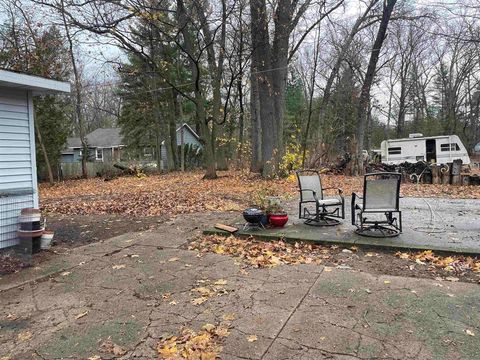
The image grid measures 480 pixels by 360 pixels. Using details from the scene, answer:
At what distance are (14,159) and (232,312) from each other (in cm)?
472

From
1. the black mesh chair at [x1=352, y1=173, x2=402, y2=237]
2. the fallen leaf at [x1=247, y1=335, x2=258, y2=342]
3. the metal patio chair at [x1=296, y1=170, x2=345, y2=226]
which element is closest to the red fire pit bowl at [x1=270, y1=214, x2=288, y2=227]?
the metal patio chair at [x1=296, y1=170, x2=345, y2=226]

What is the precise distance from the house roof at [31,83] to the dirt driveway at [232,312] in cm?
286

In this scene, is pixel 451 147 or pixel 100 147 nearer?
pixel 451 147

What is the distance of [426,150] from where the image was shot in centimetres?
2398

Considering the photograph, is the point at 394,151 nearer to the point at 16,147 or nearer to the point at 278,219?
the point at 278,219

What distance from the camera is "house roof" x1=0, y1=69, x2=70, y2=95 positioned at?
5582 mm

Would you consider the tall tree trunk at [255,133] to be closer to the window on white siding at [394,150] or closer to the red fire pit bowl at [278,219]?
the window on white siding at [394,150]

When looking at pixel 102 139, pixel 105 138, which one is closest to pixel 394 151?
pixel 105 138

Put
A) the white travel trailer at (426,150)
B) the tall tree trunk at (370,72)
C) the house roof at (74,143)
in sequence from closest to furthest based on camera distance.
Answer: the tall tree trunk at (370,72) < the white travel trailer at (426,150) < the house roof at (74,143)

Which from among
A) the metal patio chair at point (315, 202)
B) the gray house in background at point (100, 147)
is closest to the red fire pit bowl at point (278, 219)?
the metal patio chair at point (315, 202)

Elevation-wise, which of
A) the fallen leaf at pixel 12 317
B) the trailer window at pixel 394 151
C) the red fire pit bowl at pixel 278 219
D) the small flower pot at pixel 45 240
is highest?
the trailer window at pixel 394 151

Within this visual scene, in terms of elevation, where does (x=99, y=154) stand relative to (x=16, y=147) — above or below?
above

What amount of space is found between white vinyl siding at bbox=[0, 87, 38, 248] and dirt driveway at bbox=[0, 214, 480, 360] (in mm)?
1399

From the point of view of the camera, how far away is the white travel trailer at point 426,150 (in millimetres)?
23094
